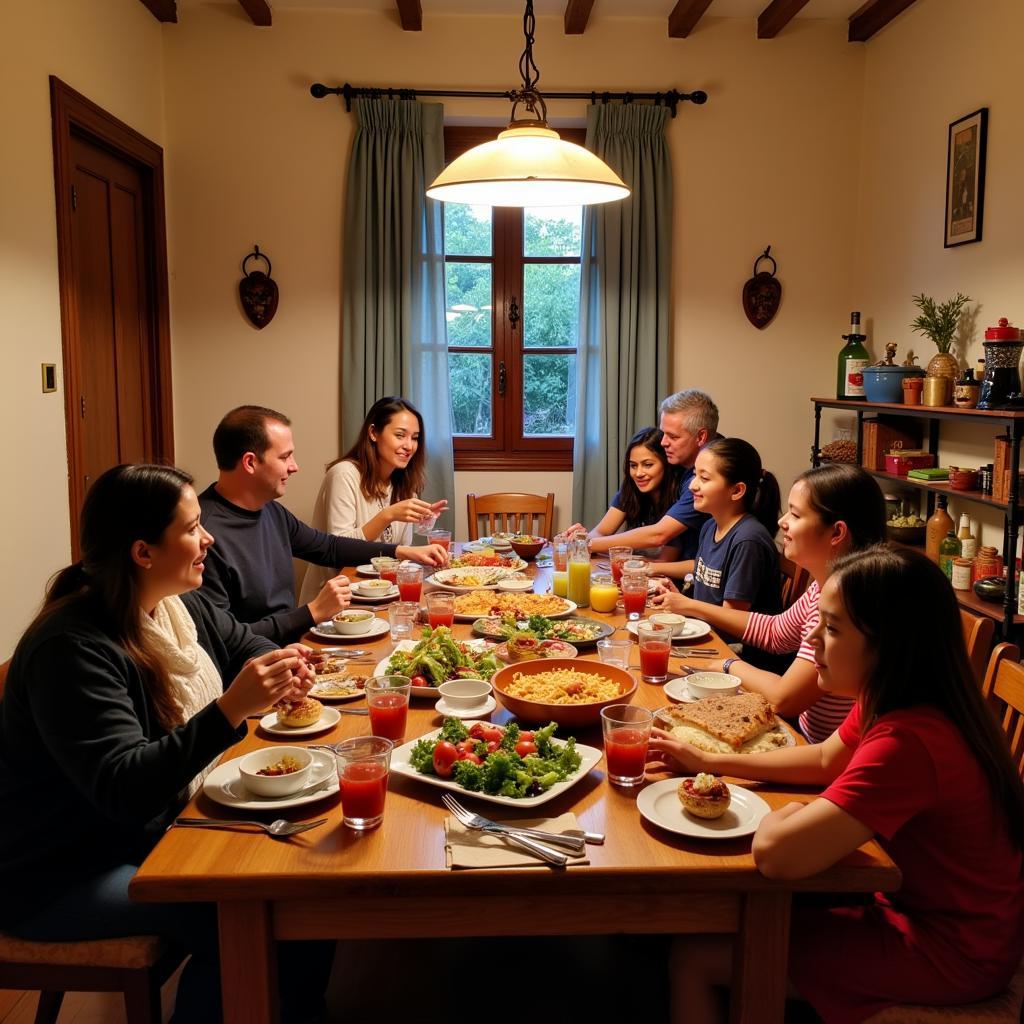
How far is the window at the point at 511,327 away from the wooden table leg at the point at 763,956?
377cm

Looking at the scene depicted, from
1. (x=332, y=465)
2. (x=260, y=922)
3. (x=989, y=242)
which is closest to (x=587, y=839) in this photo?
(x=260, y=922)

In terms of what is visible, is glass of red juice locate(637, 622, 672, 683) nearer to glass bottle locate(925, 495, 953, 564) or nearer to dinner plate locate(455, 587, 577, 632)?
dinner plate locate(455, 587, 577, 632)

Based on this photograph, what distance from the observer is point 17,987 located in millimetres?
1542

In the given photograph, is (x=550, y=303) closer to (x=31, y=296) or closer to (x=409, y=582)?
(x=31, y=296)

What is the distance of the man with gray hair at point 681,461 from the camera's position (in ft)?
11.6

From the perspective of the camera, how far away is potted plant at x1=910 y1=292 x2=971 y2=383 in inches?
147

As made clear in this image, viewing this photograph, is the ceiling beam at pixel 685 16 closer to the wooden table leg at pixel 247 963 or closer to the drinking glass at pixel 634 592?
the drinking glass at pixel 634 592

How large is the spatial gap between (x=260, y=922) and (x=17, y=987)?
0.56 m

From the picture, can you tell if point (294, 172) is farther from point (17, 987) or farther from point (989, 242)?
point (17, 987)

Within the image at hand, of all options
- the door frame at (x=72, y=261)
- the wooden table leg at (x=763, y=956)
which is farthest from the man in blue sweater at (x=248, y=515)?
the wooden table leg at (x=763, y=956)

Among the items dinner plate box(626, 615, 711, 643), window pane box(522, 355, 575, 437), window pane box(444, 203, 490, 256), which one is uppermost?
window pane box(444, 203, 490, 256)

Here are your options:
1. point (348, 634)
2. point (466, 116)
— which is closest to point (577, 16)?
point (466, 116)

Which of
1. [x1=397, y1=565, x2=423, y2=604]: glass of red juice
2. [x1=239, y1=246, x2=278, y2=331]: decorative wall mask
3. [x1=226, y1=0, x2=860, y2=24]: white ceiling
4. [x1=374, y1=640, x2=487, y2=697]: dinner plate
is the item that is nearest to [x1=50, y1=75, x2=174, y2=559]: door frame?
[x1=239, y1=246, x2=278, y2=331]: decorative wall mask

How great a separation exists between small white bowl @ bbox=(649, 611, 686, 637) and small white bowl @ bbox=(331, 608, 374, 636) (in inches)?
28.7
